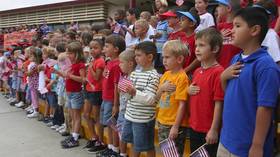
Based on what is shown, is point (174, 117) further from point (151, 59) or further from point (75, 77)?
point (75, 77)

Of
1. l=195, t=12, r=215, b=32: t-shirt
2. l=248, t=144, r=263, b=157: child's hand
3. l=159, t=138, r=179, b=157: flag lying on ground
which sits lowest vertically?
l=159, t=138, r=179, b=157: flag lying on ground

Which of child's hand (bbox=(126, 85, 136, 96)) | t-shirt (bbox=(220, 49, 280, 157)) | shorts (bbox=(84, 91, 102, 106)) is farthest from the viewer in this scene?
shorts (bbox=(84, 91, 102, 106))

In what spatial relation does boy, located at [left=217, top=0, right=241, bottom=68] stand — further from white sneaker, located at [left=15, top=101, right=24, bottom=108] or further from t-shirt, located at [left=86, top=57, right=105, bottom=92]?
white sneaker, located at [left=15, top=101, right=24, bottom=108]

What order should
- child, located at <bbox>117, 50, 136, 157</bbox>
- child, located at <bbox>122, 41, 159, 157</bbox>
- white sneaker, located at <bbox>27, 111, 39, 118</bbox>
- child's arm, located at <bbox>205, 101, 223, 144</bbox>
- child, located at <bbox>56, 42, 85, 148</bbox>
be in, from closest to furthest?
child's arm, located at <bbox>205, 101, 223, 144</bbox>, child, located at <bbox>122, 41, 159, 157</bbox>, child, located at <bbox>117, 50, 136, 157</bbox>, child, located at <bbox>56, 42, 85, 148</bbox>, white sneaker, located at <bbox>27, 111, 39, 118</bbox>

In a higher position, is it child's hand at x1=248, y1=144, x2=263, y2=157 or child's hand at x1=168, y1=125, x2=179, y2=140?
child's hand at x1=248, y1=144, x2=263, y2=157

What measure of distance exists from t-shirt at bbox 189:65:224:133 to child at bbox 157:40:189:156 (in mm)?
196

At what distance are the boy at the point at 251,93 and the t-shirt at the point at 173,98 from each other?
84 cm

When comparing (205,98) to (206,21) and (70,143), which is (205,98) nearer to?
(206,21)

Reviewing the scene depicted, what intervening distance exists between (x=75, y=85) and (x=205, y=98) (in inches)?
115

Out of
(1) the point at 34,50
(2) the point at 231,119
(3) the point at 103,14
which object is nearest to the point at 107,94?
(2) the point at 231,119

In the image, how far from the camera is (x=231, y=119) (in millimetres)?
2326

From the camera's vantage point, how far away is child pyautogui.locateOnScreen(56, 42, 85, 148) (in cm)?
528

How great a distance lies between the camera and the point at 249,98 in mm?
2203

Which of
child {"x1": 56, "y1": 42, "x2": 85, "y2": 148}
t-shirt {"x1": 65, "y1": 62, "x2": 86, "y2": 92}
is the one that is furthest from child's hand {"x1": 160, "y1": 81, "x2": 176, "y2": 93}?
t-shirt {"x1": 65, "y1": 62, "x2": 86, "y2": 92}
